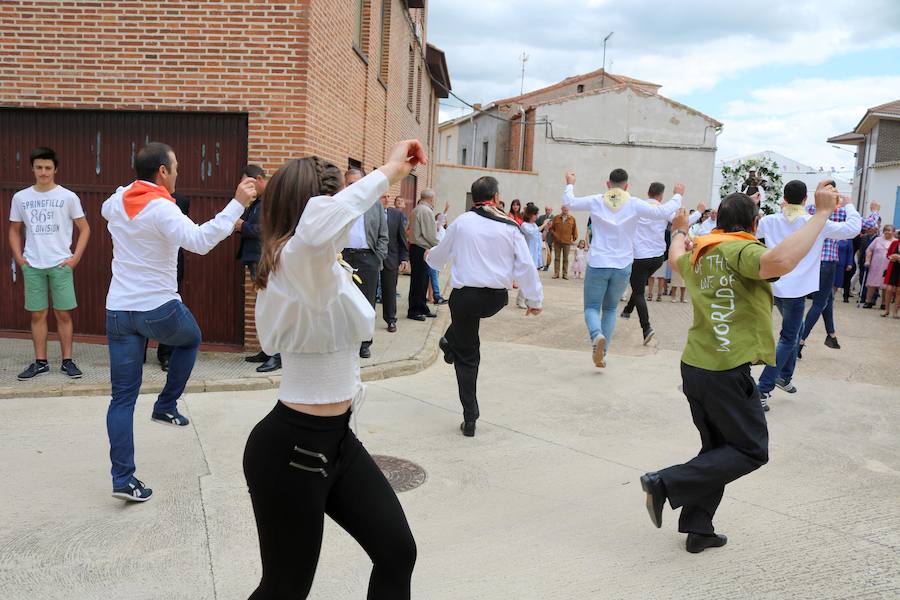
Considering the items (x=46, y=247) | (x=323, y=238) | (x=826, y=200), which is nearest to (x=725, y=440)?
(x=826, y=200)

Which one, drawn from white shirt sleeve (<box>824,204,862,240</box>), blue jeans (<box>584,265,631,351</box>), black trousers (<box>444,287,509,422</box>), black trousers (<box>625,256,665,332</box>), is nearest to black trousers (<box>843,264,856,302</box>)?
black trousers (<box>625,256,665,332</box>)

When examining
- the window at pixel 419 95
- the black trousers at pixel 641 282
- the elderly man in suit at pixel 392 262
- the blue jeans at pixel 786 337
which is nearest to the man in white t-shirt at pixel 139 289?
the blue jeans at pixel 786 337

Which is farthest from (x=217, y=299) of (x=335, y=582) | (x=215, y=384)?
(x=335, y=582)

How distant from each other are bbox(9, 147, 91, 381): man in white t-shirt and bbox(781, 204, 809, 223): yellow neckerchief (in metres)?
6.30

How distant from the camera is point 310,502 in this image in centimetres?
240

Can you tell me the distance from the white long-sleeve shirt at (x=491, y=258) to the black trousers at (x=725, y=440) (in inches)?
84.1

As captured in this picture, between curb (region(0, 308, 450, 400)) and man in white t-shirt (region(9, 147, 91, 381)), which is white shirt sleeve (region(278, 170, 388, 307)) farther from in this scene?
man in white t-shirt (region(9, 147, 91, 381))

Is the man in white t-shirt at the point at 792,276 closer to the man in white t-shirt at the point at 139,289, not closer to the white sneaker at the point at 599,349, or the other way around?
the white sneaker at the point at 599,349

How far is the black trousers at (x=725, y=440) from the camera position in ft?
12.3

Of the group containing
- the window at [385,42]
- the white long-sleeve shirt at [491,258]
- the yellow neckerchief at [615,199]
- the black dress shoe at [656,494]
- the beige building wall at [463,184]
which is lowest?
the black dress shoe at [656,494]

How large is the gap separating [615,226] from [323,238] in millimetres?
6164

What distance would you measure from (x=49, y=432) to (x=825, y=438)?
5929 millimetres

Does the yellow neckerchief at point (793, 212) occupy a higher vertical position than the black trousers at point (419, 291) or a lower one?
higher

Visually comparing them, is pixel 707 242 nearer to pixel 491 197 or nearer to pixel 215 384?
pixel 491 197
